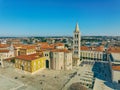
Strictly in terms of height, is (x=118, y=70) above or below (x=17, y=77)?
above

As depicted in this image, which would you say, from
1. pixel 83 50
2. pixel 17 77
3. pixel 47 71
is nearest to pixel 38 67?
pixel 47 71

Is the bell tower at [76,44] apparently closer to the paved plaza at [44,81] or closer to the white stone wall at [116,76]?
the paved plaza at [44,81]

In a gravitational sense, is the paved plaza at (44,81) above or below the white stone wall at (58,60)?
below

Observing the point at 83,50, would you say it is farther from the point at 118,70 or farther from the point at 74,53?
the point at 118,70

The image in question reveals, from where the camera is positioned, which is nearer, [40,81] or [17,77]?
[40,81]

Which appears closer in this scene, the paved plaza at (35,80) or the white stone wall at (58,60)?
the paved plaza at (35,80)

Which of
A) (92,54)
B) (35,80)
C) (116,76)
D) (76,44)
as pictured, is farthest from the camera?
(92,54)

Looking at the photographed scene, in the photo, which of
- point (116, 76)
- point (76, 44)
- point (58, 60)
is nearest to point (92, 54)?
point (76, 44)

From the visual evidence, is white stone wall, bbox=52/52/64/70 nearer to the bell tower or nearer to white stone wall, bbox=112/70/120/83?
the bell tower

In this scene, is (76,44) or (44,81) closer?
(44,81)

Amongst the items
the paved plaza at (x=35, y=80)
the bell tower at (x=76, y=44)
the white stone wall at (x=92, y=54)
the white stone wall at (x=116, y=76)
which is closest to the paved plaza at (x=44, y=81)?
the paved plaza at (x=35, y=80)

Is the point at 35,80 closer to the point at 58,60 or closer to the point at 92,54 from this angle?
the point at 58,60
